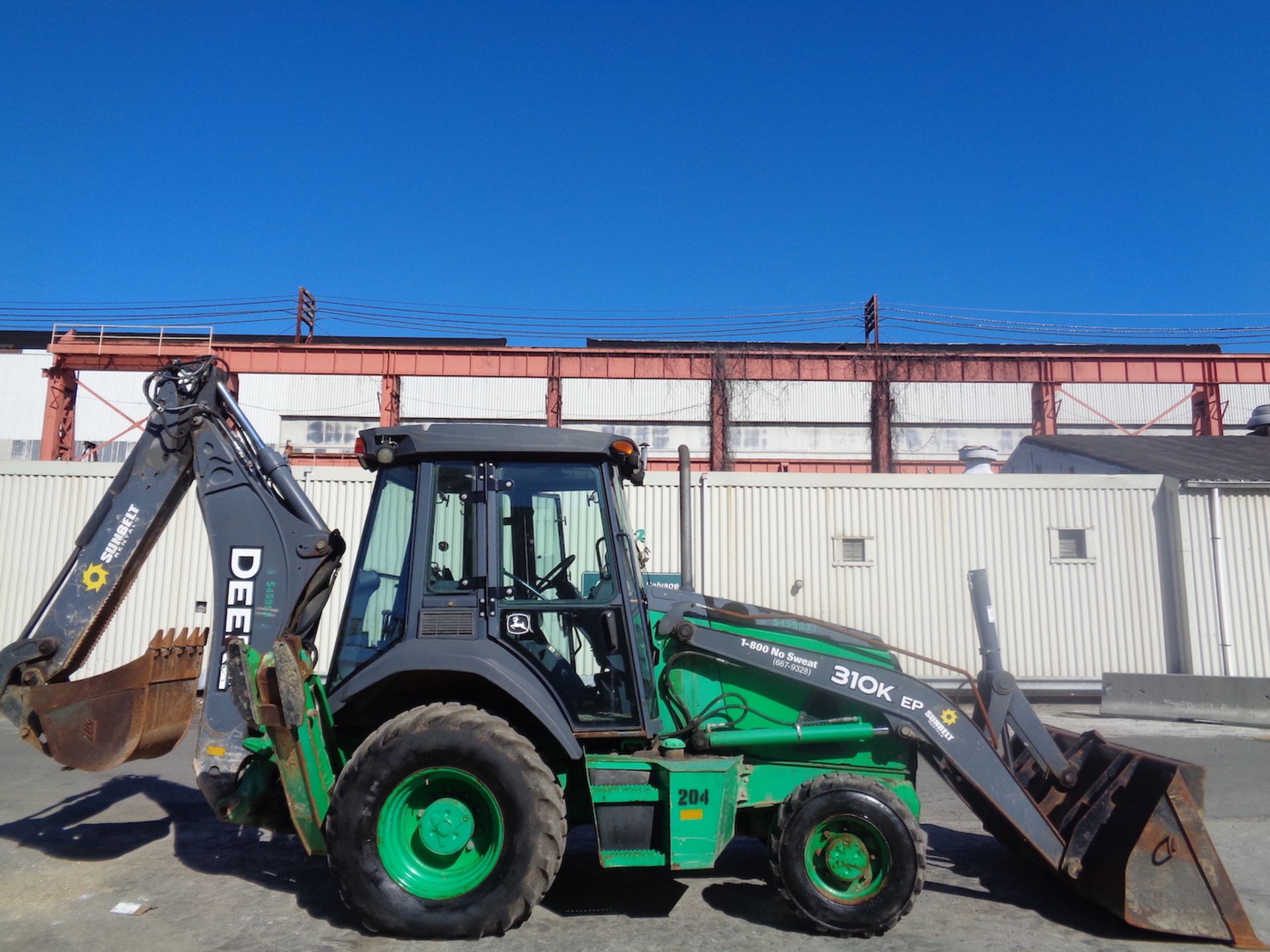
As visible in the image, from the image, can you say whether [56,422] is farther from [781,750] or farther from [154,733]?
[781,750]

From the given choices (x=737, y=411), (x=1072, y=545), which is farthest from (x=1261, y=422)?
(x=737, y=411)

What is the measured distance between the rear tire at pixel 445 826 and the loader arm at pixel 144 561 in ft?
3.48

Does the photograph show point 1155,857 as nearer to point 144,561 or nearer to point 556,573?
point 556,573

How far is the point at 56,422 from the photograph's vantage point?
23.6 m

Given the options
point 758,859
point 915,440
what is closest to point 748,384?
point 915,440

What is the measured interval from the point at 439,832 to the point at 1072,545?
11.3m

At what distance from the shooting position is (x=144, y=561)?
5.17m

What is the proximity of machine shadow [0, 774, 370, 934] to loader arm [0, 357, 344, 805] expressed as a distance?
0.71 m

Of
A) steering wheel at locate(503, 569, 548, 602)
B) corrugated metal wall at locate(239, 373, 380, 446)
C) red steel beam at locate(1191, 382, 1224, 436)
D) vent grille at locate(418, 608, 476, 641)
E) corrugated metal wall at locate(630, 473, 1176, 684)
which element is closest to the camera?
vent grille at locate(418, 608, 476, 641)

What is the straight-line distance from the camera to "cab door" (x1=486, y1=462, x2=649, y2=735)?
446 cm

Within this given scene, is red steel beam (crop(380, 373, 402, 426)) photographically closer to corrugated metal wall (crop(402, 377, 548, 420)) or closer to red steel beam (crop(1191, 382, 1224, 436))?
corrugated metal wall (crop(402, 377, 548, 420))

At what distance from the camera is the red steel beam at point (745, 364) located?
1023 inches

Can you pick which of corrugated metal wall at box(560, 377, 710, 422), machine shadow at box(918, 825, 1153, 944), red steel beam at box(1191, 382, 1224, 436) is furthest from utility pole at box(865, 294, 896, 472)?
machine shadow at box(918, 825, 1153, 944)

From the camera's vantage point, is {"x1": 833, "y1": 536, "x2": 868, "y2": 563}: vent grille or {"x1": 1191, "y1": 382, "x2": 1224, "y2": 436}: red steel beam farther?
{"x1": 1191, "y1": 382, "x2": 1224, "y2": 436}: red steel beam
